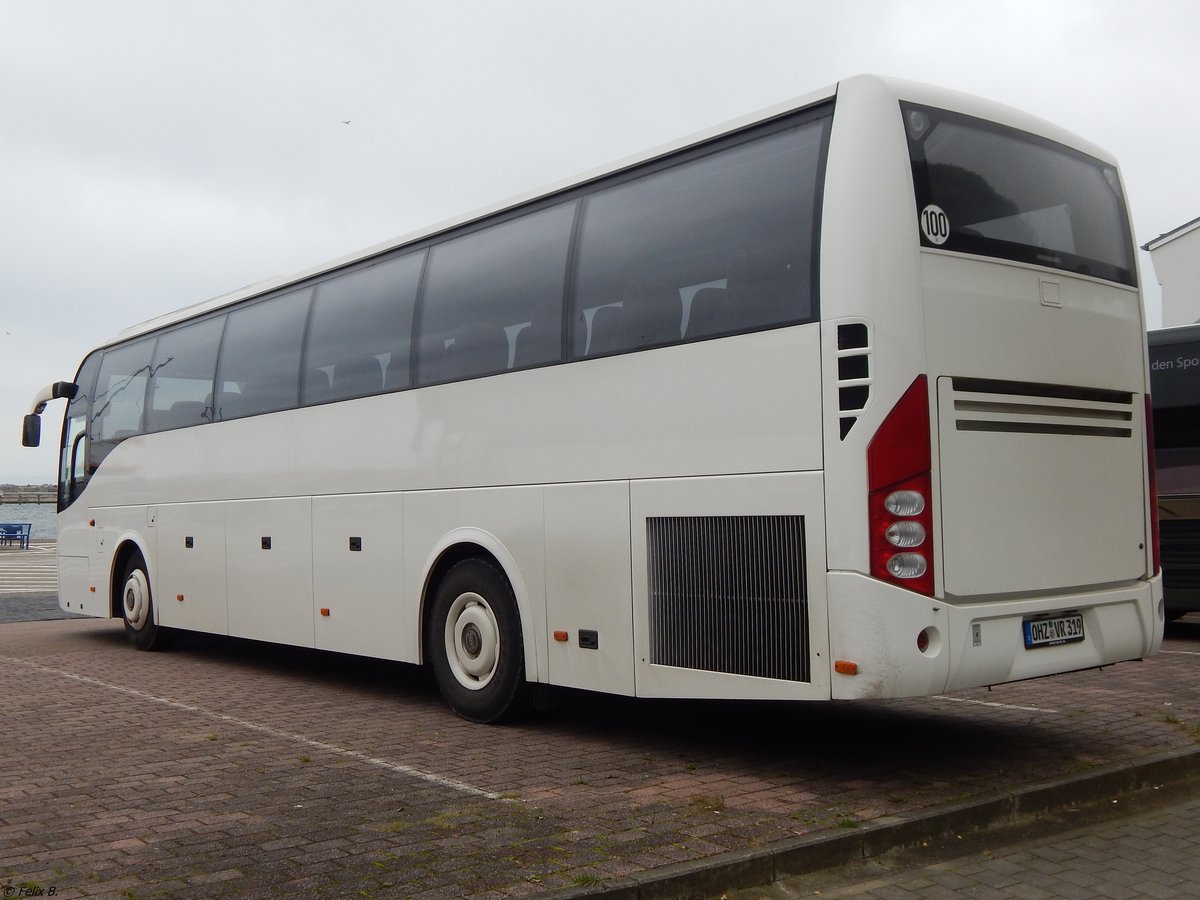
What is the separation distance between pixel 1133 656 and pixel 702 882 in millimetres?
3623

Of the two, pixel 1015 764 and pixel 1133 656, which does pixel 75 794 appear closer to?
pixel 1015 764

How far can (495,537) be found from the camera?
871 cm

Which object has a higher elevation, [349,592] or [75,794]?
[349,592]

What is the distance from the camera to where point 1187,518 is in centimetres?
1366

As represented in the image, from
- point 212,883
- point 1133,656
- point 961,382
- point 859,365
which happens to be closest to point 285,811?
point 212,883

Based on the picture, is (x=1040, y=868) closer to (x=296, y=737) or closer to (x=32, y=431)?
(x=296, y=737)

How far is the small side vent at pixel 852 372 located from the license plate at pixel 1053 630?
1.51 metres

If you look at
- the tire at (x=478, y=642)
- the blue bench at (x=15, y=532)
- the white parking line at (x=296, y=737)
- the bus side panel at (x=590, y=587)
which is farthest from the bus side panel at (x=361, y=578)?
the blue bench at (x=15, y=532)

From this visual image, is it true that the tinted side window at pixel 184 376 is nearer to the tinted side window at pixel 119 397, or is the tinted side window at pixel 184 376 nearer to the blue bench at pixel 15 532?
the tinted side window at pixel 119 397

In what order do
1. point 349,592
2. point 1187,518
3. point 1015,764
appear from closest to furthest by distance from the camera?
point 1015,764 → point 349,592 → point 1187,518

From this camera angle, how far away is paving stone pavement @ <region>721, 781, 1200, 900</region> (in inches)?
201

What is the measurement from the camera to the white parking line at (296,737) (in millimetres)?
6695

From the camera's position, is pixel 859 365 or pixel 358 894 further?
pixel 859 365

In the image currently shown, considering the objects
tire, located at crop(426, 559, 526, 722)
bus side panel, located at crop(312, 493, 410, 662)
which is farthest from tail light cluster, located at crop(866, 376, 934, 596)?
bus side panel, located at crop(312, 493, 410, 662)
